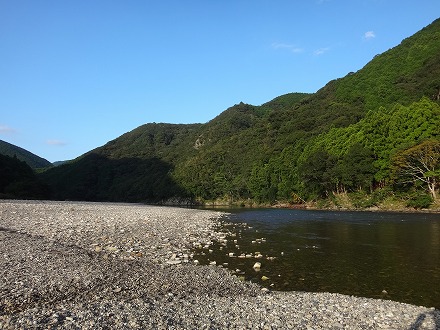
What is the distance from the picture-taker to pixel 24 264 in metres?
12.4

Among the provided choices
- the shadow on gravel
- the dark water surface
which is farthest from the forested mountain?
the shadow on gravel

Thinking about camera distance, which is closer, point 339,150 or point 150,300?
point 150,300

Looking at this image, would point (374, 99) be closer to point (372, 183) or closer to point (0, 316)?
point (372, 183)

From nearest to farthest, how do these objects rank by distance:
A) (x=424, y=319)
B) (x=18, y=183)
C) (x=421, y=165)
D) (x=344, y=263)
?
1. (x=424, y=319)
2. (x=344, y=263)
3. (x=421, y=165)
4. (x=18, y=183)

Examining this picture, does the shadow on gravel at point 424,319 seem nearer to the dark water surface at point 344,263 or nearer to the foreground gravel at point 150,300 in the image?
the foreground gravel at point 150,300

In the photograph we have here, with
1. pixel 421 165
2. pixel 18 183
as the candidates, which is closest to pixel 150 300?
pixel 421 165

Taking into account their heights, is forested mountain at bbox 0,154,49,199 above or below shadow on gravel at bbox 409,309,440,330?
above

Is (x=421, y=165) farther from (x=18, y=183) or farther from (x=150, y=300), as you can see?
(x=18, y=183)

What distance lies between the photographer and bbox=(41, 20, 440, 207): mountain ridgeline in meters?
63.2

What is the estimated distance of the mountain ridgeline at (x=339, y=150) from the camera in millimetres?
63156

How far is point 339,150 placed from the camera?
7881 cm

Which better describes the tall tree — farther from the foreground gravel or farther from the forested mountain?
the forested mountain

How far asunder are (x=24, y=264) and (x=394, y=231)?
2885cm

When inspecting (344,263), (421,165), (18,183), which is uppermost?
(421,165)
